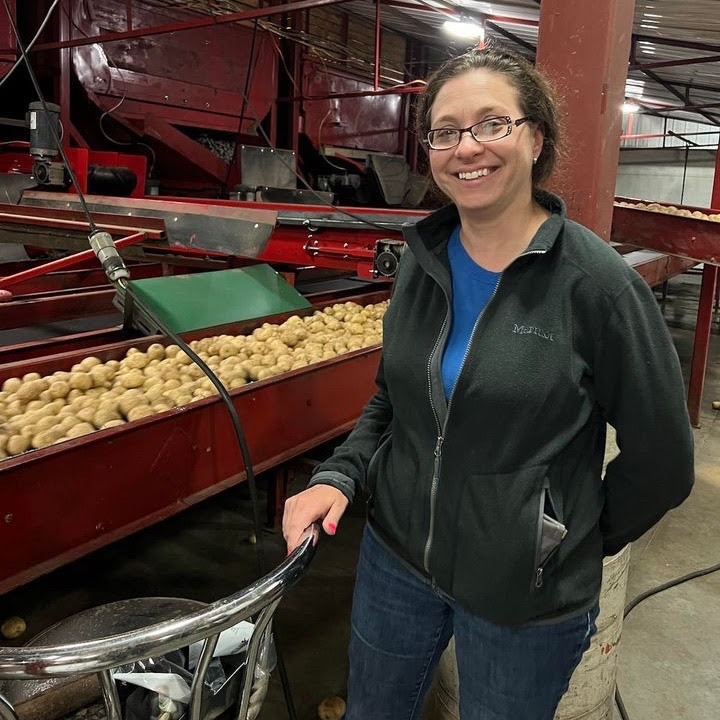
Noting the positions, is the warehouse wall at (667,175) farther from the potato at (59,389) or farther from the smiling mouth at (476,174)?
the smiling mouth at (476,174)

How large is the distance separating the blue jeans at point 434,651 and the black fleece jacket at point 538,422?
61 mm

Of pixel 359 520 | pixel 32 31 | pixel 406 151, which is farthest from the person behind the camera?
pixel 406 151

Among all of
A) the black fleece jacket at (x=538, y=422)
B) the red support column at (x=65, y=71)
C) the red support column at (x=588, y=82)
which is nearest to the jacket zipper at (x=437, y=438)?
the black fleece jacket at (x=538, y=422)

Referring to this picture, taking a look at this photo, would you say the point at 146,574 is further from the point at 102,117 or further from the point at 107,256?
the point at 102,117

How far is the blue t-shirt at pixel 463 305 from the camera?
1146 mm

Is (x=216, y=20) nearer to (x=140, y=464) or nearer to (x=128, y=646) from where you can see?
(x=140, y=464)

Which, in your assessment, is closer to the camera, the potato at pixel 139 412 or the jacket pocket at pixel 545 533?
the jacket pocket at pixel 545 533

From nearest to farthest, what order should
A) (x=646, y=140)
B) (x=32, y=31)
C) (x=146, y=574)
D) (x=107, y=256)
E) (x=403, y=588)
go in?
1. (x=403, y=588)
2. (x=107, y=256)
3. (x=146, y=574)
4. (x=32, y=31)
5. (x=646, y=140)

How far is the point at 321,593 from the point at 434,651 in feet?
5.26

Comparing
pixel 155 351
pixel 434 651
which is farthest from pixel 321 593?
pixel 434 651

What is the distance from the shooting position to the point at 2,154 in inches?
210

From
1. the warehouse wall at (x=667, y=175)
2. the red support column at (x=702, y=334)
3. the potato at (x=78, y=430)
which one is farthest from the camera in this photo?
the warehouse wall at (x=667, y=175)

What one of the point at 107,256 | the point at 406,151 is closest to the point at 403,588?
the point at 107,256

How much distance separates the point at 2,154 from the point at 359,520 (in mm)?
4119
